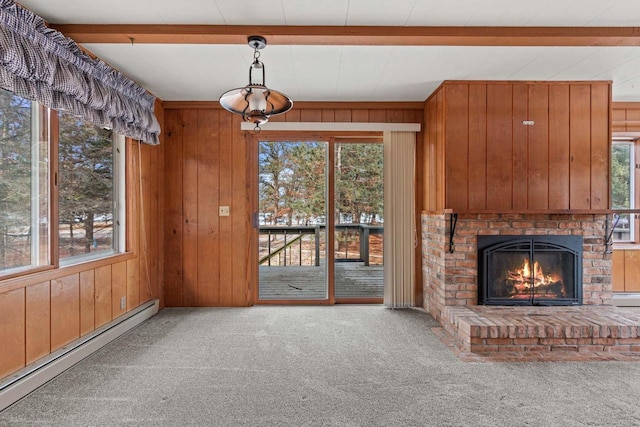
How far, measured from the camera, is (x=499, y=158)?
11.1 feet

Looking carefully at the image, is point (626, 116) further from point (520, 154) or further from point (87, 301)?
point (87, 301)

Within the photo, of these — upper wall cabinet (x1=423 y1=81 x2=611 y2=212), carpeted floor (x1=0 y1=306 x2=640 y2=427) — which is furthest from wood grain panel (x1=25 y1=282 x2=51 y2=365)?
upper wall cabinet (x1=423 y1=81 x2=611 y2=212)

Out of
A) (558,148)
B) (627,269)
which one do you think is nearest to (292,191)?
(558,148)

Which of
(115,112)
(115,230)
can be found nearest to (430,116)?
(115,112)

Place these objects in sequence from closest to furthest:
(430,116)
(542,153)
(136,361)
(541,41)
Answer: (541,41), (136,361), (542,153), (430,116)

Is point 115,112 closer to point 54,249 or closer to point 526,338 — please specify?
point 54,249

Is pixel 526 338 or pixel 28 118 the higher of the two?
pixel 28 118

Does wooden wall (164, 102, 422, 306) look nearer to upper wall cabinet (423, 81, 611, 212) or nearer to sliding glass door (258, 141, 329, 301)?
sliding glass door (258, 141, 329, 301)

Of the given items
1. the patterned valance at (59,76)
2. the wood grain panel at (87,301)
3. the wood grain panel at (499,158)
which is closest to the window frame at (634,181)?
the wood grain panel at (499,158)

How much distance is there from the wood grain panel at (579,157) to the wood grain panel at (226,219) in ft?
9.62

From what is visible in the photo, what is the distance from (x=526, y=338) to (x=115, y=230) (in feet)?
12.4

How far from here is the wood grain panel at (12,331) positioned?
207 centimetres

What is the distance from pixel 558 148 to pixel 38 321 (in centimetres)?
451

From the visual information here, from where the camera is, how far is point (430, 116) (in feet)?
12.6
